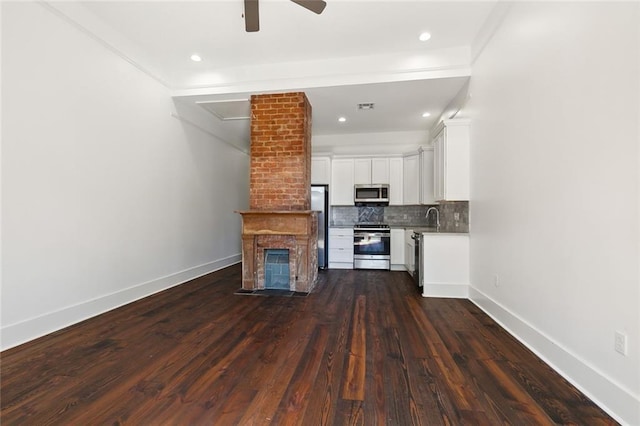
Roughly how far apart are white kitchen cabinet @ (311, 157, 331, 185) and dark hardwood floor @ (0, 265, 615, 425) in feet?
10.4

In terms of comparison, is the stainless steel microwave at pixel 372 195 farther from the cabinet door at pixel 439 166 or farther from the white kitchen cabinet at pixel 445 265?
the white kitchen cabinet at pixel 445 265

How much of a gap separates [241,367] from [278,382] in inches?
13.4

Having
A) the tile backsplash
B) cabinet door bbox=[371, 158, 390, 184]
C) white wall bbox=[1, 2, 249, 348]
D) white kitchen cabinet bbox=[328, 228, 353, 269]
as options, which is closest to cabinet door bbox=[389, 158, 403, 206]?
cabinet door bbox=[371, 158, 390, 184]

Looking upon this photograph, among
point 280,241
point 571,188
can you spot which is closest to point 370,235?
point 280,241

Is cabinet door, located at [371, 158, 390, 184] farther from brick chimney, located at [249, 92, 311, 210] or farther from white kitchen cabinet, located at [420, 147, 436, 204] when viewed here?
brick chimney, located at [249, 92, 311, 210]

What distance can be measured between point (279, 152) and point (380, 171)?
2.56 meters

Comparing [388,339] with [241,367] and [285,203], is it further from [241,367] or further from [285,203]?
[285,203]

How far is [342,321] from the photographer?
2.79 meters

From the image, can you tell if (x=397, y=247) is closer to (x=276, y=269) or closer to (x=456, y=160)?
(x=456, y=160)

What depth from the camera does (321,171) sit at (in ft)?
18.8

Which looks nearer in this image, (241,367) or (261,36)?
(241,367)

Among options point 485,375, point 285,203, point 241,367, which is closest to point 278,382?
point 241,367

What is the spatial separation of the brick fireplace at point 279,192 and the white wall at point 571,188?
2355 millimetres

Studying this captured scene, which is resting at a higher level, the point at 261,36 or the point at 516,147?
the point at 261,36
